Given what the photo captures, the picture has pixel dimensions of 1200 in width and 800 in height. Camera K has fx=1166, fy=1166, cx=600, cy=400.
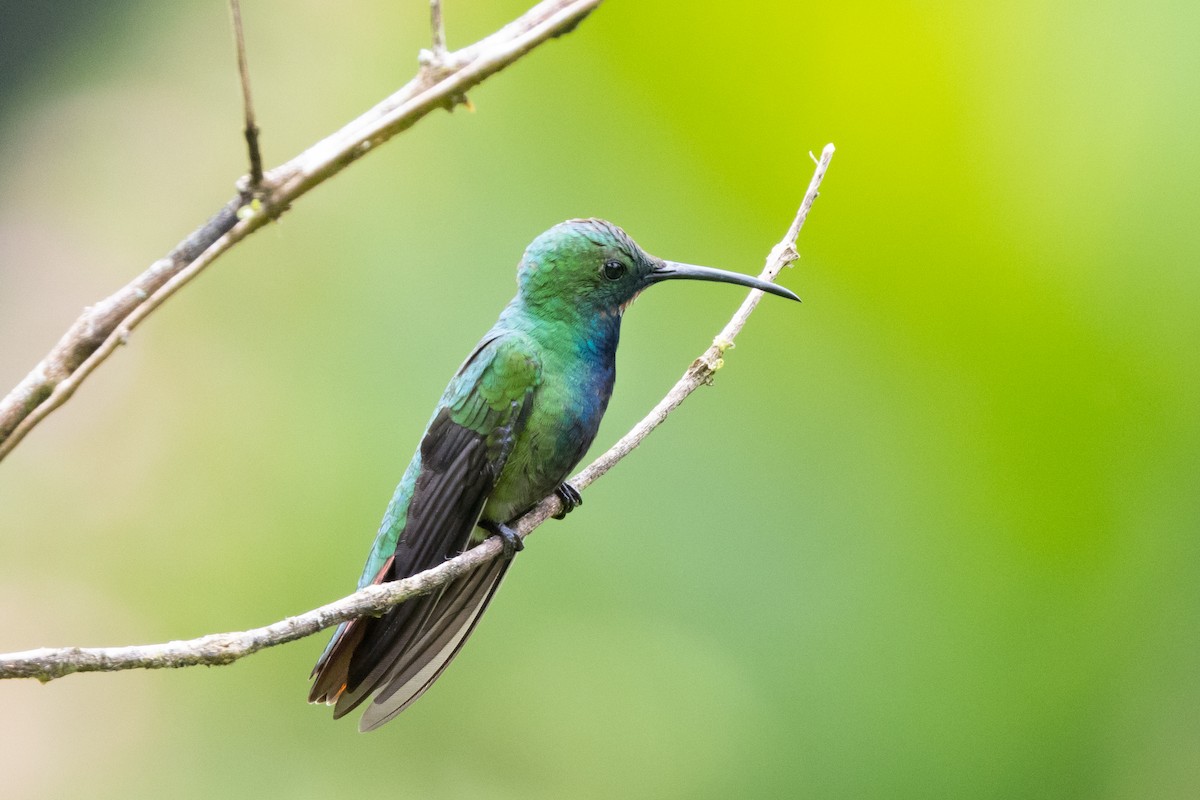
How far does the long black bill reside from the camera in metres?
2.51

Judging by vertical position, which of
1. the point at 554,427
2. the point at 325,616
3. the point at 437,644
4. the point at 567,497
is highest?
the point at 554,427

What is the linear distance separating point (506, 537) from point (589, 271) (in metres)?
0.63

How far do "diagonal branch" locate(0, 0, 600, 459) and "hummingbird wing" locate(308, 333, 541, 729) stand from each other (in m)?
1.19

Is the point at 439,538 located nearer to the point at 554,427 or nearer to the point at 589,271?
the point at 554,427

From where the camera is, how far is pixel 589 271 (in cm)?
266

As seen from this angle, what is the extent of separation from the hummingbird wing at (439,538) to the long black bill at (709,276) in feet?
1.23

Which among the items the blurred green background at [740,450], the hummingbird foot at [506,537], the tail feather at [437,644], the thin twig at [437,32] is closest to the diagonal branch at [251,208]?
the thin twig at [437,32]

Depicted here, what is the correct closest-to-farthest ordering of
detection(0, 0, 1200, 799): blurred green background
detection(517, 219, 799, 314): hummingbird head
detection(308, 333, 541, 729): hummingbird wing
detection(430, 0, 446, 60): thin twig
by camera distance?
detection(430, 0, 446, 60): thin twig < detection(308, 333, 541, 729): hummingbird wing < detection(517, 219, 799, 314): hummingbird head < detection(0, 0, 1200, 799): blurred green background

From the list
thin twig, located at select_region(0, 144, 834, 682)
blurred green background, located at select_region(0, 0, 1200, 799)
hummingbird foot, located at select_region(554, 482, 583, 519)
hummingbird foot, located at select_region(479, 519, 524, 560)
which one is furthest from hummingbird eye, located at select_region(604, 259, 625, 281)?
blurred green background, located at select_region(0, 0, 1200, 799)

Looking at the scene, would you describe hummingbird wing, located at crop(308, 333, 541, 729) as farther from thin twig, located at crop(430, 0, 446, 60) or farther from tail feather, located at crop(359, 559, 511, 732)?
thin twig, located at crop(430, 0, 446, 60)

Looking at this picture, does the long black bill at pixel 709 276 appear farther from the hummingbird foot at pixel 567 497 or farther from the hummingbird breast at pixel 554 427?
the hummingbird foot at pixel 567 497

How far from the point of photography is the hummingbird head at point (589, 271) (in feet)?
8.71

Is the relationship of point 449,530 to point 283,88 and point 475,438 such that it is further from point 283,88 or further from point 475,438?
point 283,88

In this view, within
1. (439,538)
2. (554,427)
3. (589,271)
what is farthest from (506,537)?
(589,271)
